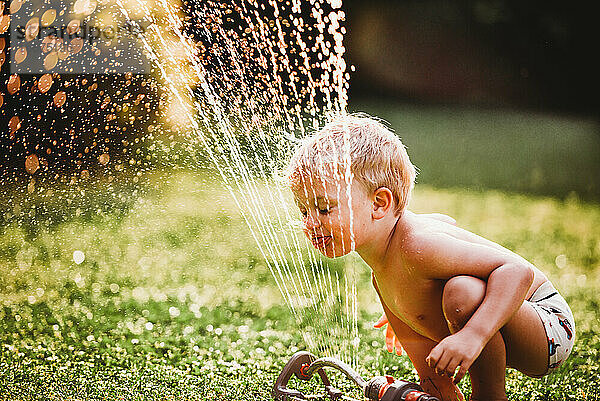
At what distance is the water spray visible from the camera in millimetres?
1446

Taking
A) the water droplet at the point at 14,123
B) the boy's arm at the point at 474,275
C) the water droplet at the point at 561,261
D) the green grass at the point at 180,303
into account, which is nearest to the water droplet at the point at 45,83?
the water droplet at the point at 14,123

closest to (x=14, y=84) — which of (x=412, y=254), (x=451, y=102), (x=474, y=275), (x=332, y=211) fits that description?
(x=451, y=102)

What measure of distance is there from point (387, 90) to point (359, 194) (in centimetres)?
437

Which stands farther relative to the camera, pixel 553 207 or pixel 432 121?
pixel 432 121

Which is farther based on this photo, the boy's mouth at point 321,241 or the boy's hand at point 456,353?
the boy's mouth at point 321,241

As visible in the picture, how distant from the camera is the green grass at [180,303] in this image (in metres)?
2.26

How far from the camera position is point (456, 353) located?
4.62 feet

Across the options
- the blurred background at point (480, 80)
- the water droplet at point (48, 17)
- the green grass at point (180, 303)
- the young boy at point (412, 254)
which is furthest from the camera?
the blurred background at point (480, 80)

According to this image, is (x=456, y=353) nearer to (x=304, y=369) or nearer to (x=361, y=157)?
(x=361, y=157)

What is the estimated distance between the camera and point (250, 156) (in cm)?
461

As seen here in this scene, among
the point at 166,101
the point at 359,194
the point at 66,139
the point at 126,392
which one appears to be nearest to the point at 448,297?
the point at 359,194

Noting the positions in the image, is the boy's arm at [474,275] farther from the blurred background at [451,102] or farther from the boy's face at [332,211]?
the blurred background at [451,102]

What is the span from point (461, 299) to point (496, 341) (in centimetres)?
11

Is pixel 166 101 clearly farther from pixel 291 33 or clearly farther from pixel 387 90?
pixel 387 90
